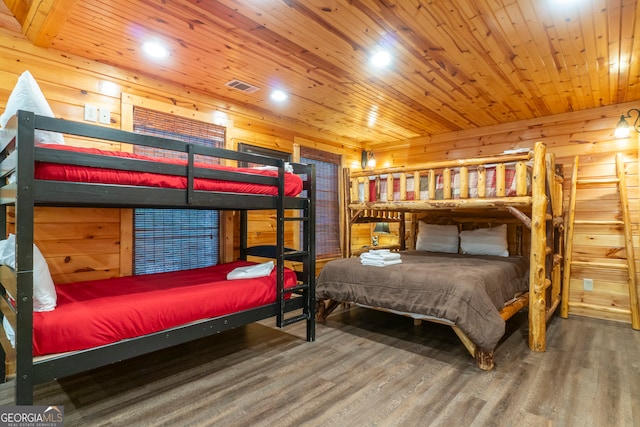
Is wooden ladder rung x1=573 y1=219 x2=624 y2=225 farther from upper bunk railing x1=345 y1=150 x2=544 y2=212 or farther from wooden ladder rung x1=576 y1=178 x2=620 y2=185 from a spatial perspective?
upper bunk railing x1=345 y1=150 x2=544 y2=212

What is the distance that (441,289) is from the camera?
8.02 ft

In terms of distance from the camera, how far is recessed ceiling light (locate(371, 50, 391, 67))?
2484 millimetres

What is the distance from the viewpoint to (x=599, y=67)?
2689 millimetres

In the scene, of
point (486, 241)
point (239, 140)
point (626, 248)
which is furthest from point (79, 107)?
Result: point (626, 248)

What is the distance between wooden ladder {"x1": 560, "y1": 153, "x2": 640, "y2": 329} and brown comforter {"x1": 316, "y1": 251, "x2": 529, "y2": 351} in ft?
2.35

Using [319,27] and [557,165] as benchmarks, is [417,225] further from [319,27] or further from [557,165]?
[319,27]

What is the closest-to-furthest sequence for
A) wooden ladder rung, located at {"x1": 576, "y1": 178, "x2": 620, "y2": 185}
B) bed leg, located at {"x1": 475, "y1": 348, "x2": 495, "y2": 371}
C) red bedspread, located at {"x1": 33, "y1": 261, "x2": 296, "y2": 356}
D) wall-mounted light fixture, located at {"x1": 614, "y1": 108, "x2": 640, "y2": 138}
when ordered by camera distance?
red bedspread, located at {"x1": 33, "y1": 261, "x2": 296, "y2": 356}
bed leg, located at {"x1": 475, "y1": 348, "x2": 495, "y2": 371}
wall-mounted light fixture, located at {"x1": 614, "y1": 108, "x2": 640, "y2": 138}
wooden ladder rung, located at {"x1": 576, "y1": 178, "x2": 620, "y2": 185}

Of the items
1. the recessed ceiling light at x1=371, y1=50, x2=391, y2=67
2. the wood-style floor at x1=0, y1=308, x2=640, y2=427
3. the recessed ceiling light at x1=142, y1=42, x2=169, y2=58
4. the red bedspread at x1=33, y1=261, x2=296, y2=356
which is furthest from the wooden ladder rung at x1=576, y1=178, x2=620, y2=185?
the recessed ceiling light at x1=142, y1=42, x2=169, y2=58

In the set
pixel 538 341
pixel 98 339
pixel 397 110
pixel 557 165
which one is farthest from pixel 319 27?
pixel 557 165

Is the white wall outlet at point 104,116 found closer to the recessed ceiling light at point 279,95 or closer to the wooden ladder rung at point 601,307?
the recessed ceiling light at point 279,95

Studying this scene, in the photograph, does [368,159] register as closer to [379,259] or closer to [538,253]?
[379,259]

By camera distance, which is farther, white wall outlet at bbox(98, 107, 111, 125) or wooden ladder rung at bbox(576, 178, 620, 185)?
wooden ladder rung at bbox(576, 178, 620, 185)

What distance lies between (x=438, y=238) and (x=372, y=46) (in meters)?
2.64

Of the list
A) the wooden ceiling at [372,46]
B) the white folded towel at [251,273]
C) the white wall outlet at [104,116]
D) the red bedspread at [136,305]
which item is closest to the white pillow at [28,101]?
the wooden ceiling at [372,46]
